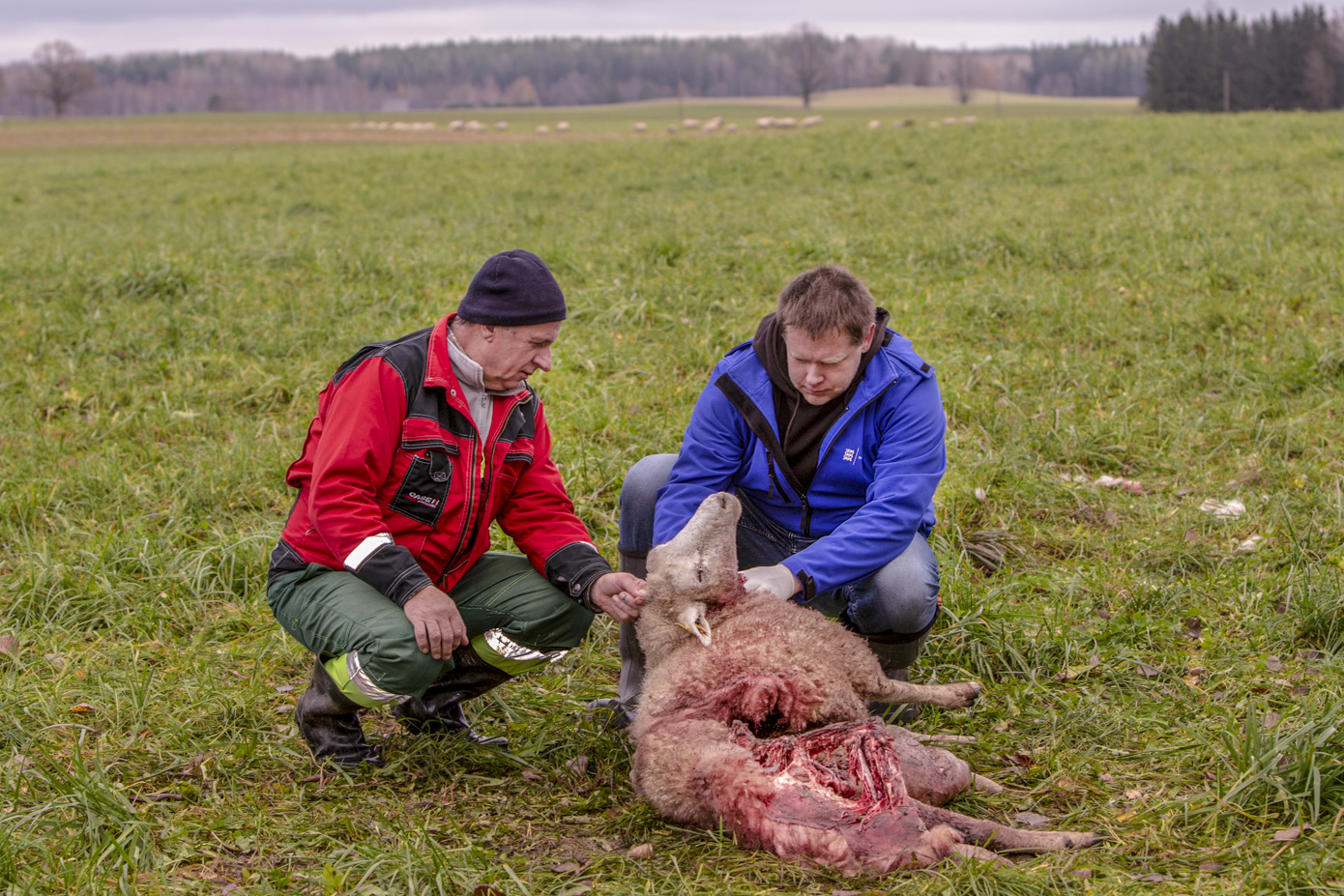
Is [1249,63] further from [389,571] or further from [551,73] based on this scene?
[551,73]

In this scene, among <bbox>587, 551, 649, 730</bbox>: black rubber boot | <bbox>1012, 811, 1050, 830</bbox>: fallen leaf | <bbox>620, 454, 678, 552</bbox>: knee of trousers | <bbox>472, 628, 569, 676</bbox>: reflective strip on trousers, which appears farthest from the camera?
<bbox>620, 454, 678, 552</bbox>: knee of trousers

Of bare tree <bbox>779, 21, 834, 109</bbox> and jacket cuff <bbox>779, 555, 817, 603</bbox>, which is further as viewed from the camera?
bare tree <bbox>779, 21, 834, 109</bbox>

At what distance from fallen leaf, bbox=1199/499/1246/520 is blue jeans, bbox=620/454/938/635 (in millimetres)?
2107

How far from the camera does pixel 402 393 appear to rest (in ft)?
10.6

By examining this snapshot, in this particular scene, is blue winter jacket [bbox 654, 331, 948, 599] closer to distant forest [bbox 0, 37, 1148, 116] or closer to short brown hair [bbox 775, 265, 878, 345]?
short brown hair [bbox 775, 265, 878, 345]

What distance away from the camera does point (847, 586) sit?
3543 mm

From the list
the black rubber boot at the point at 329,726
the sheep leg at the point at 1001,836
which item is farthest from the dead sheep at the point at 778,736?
the black rubber boot at the point at 329,726

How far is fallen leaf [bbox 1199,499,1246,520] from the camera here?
4926mm

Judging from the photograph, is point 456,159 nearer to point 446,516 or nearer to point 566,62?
point 446,516

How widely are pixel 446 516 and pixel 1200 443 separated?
437 centimetres

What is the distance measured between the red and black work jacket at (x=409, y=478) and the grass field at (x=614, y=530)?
658 millimetres

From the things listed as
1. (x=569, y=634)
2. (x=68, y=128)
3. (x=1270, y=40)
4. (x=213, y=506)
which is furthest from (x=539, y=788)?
(x=1270, y=40)

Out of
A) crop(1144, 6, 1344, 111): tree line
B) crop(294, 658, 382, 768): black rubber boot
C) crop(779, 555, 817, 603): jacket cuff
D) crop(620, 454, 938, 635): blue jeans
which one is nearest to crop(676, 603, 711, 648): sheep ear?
crop(779, 555, 817, 603): jacket cuff

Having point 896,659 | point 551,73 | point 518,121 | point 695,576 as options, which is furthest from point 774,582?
point 551,73
